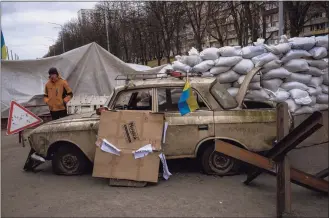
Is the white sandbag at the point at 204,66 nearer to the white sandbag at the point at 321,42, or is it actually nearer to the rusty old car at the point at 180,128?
the rusty old car at the point at 180,128

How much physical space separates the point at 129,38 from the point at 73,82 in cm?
2865

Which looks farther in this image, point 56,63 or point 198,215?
point 56,63

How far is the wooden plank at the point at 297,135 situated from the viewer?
3.27 meters

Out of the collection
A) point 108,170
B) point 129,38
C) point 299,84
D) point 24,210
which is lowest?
point 24,210

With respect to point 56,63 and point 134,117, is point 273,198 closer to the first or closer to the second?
point 134,117

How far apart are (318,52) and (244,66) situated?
162 centimetres

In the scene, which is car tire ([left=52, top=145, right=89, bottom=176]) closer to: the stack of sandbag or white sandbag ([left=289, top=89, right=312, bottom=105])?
the stack of sandbag

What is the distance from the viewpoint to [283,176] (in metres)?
3.73

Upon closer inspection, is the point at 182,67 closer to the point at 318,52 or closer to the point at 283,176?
the point at 318,52

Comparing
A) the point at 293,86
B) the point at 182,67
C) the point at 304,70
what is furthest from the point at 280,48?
the point at 182,67

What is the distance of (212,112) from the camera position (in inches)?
208

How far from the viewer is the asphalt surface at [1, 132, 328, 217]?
4.20m

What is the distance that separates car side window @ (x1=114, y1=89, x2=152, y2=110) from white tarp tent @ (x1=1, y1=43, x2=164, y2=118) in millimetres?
6300

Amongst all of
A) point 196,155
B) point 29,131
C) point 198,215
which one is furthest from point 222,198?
point 29,131
